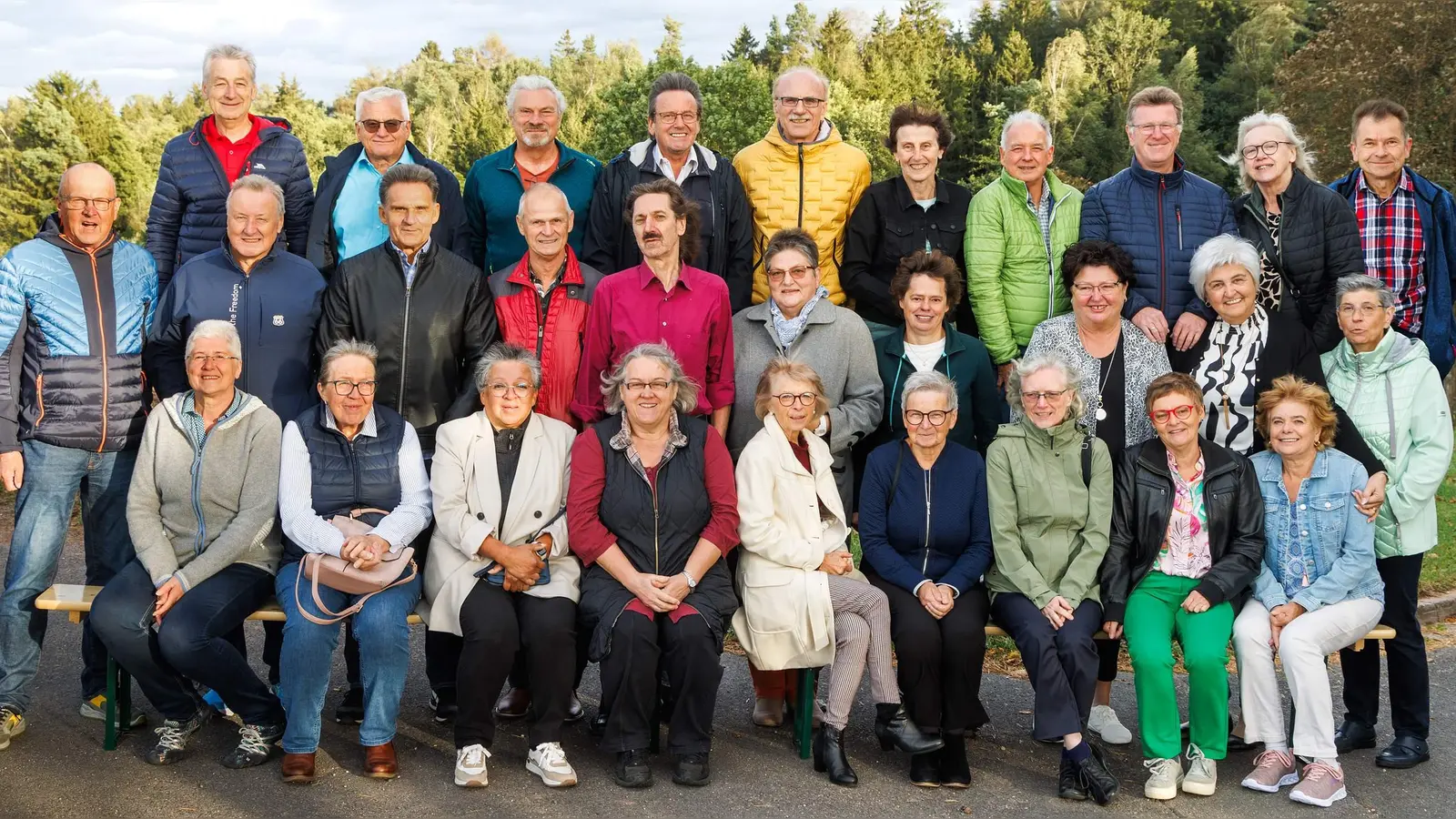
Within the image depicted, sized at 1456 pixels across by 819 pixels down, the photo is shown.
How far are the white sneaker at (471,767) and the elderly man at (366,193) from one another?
2560 mm

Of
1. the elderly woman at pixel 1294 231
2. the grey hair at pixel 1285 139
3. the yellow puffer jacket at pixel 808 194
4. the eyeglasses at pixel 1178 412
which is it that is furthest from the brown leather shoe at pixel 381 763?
the grey hair at pixel 1285 139

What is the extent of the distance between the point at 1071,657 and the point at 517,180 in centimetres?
363

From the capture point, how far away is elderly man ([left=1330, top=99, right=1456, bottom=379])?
622 cm

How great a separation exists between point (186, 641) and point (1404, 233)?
19.7 feet

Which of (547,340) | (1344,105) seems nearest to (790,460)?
(547,340)

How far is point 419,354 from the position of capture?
5.62m

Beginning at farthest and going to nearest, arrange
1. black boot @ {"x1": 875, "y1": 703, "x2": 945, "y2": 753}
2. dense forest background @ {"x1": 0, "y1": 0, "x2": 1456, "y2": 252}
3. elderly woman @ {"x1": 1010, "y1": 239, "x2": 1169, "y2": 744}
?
dense forest background @ {"x1": 0, "y1": 0, "x2": 1456, "y2": 252} < elderly woman @ {"x1": 1010, "y1": 239, "x2": 1169, "y2": 744} < black boot @ {"x1": 875, "y1": 703, "x2": 945, "y2": 753}

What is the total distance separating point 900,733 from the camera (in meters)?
5.12

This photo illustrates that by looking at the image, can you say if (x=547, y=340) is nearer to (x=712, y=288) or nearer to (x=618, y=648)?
(x=712, y=288)

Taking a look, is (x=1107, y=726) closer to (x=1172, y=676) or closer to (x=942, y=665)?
(x=1172, y=676)

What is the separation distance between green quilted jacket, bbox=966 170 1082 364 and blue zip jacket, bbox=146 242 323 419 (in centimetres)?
323

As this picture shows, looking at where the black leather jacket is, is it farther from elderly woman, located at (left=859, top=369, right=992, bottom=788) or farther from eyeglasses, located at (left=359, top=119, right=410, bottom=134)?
eyeglasses, located at (left=359, top=119, right=410, bottom=134)

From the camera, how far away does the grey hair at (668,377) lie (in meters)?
5.26

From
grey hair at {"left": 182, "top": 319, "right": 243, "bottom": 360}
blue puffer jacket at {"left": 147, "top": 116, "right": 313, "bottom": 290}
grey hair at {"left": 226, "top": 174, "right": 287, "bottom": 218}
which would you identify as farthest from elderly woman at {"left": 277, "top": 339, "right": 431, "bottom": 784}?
blue puffer jacket at {"left": 147, "top": 116, "right": 313, "bottom": 290}
